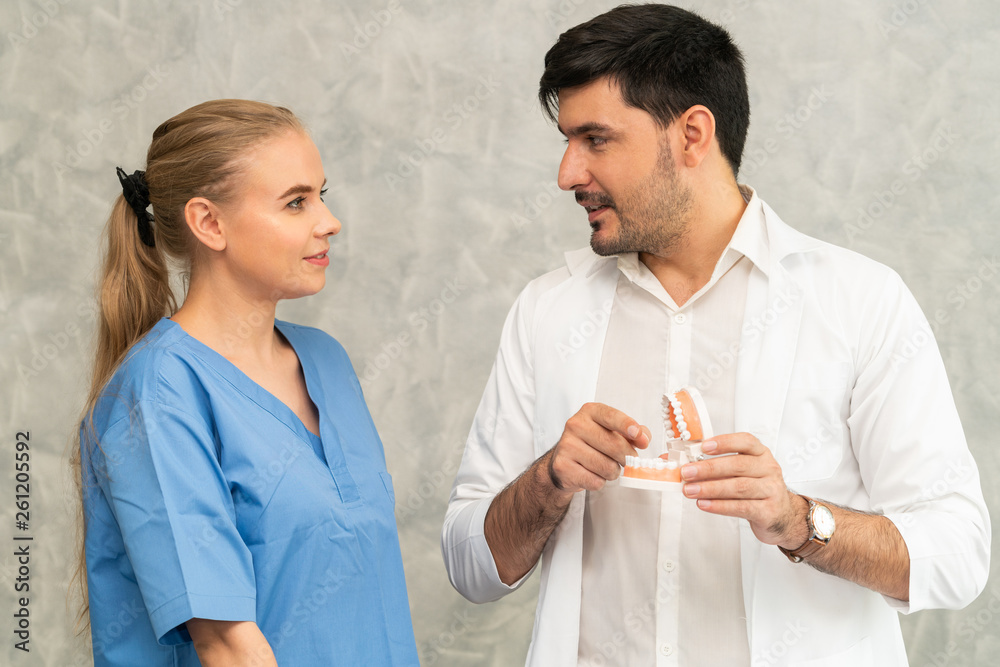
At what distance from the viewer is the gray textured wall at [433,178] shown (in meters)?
2.87

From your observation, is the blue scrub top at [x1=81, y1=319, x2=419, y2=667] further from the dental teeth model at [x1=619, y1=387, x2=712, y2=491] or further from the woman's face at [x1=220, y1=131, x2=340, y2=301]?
the dental teeth model at [x1=619, y1=387, x2=712, y2=491]

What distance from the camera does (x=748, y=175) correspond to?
299cm

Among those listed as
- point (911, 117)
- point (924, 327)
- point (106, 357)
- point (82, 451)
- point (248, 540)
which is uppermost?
point (911, 117)

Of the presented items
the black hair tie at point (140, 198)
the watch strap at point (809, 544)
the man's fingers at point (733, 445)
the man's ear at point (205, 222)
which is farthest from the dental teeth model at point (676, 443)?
the black hair tie at point (140, 198)

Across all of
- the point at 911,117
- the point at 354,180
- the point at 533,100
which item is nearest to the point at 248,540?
the point at 354,180

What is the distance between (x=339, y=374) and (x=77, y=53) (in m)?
1.78

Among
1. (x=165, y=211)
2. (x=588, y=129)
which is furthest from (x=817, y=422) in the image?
(x=165, y=211)

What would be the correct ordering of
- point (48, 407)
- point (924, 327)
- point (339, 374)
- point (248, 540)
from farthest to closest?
point (48, 407) < point (339, 374) < point (924, 327) < point (248, 540)

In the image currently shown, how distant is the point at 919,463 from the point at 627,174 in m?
0.82

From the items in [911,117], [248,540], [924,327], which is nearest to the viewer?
[248,540]

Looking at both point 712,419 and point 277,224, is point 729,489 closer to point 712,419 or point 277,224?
point 712,419

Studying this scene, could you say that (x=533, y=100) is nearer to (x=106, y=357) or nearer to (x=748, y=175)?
(x=748, y=175)

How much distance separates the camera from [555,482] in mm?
1740

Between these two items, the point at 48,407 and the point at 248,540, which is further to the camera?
the point at 48,407
